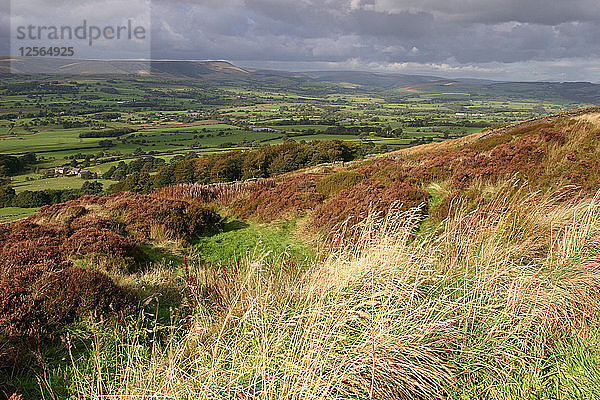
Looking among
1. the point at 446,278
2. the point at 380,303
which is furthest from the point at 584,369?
the point at 380,303

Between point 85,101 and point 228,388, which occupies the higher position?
point 85,101

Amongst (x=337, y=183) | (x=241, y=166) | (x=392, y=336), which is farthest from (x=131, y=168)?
(x=392, y=336)

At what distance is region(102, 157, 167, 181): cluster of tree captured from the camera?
50375mm

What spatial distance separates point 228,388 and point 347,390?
907 mm

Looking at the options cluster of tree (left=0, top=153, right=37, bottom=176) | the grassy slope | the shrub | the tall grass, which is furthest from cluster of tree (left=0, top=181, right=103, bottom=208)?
the tall grass

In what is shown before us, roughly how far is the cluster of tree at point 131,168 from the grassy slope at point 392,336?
51.9 m

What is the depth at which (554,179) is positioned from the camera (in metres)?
8.50

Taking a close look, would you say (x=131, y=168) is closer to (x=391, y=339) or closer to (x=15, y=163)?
(x=15, y=163)

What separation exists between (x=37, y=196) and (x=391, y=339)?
41.9 meters

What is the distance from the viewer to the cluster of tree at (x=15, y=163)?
166 feet

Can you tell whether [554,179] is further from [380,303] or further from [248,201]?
[248,201]

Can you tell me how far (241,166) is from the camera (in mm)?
43562

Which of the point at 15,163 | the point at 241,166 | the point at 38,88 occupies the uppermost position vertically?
the point at 38,88

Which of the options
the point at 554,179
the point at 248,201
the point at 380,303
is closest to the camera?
the point at 380,303
